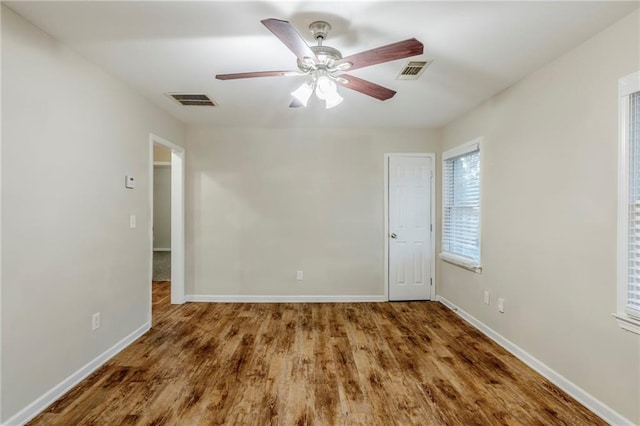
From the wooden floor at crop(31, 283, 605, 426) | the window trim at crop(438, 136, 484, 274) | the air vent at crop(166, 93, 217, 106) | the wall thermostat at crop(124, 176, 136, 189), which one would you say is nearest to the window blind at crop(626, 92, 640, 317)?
the wooden floor at crop(31, 283, 605, 426)

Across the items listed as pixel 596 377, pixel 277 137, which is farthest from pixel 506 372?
pixel 277 137

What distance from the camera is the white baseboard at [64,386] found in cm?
184

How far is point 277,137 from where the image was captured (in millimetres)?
4293

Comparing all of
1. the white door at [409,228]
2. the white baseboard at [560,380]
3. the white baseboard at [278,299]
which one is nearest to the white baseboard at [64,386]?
the white baseboard at [278,299]

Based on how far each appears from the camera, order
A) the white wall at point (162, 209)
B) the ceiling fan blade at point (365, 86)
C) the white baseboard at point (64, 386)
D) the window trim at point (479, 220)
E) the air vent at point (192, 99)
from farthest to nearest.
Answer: the white wall at point (162, 209) → the window trim at point (479, 220) → the air vent at point (192, 99) → the ceiling fan blade at point (365, 86) → the white baseboard at point (64, 386)

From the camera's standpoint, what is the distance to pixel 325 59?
1919 mm

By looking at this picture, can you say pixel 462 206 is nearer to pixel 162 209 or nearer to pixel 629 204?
pixel 629 204

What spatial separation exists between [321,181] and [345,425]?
3019mm

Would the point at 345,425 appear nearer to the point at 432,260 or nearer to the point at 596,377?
the point at 596,377

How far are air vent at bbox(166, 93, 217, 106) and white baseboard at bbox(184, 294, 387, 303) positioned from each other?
99.2 inches

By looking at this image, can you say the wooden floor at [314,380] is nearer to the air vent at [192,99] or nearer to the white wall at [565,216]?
the white wall at [565,216]

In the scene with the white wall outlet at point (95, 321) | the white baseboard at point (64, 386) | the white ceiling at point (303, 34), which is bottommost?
the white baseboard at point (64, 386)

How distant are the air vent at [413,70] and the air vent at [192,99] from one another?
1935mm

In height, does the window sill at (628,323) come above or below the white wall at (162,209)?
below
